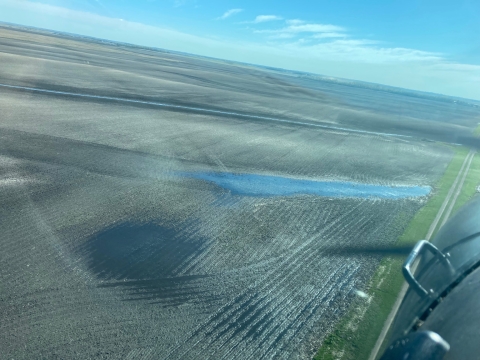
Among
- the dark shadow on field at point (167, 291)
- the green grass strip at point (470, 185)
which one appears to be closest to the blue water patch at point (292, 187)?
the green grass strip at point (470, 185)

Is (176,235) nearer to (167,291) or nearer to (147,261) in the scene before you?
(147,261)

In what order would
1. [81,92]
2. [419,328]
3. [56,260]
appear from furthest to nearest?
1. [81,92]
2. [56,260]
3. [419,328]

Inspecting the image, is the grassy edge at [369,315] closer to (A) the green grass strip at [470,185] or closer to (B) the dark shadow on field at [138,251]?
(B) the dark shadow on field at [138,251]

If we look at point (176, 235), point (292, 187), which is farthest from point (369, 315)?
point (292, 187)

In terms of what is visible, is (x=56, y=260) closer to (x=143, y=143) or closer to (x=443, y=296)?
(x=443, y=296)

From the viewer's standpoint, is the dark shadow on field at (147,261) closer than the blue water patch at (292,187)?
Yes

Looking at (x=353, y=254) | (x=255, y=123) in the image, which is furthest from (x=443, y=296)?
(x=255, y=123)
